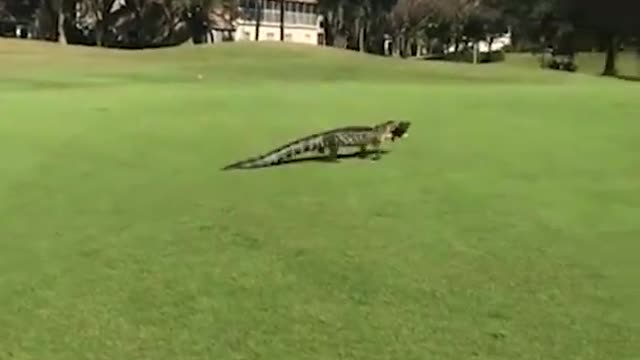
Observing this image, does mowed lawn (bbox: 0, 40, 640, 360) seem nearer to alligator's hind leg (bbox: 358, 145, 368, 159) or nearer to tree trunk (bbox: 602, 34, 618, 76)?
alligator's hind leg (bbox: 358, 145, 368, 159)

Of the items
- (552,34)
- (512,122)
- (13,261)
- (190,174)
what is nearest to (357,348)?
(13,261)

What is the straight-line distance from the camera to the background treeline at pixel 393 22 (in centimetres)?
5197

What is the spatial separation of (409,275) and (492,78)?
26463mm

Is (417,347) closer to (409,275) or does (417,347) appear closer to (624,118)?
(409,275)

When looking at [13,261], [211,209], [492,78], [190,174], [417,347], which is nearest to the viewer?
[417,347]

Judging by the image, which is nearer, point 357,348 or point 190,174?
point 357,348

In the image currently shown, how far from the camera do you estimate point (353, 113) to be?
1324 cm

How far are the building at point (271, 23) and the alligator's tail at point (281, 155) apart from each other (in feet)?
195

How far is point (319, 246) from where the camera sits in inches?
243

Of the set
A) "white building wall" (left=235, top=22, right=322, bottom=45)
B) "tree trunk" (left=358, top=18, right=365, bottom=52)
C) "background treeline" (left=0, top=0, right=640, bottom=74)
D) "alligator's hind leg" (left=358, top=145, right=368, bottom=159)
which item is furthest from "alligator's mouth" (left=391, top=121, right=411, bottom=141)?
"white building wall" (left=235, top=22, right=322, bottom=45)

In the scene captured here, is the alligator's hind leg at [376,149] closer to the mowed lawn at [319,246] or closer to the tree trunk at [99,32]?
the mowed lawn at [319,246]

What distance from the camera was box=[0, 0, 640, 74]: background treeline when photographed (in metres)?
52.0

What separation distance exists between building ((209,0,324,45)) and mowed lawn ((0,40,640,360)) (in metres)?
59.0

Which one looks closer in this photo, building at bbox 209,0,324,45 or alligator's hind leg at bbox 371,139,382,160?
alligator's hind leg at bbox 371,139,382,160
